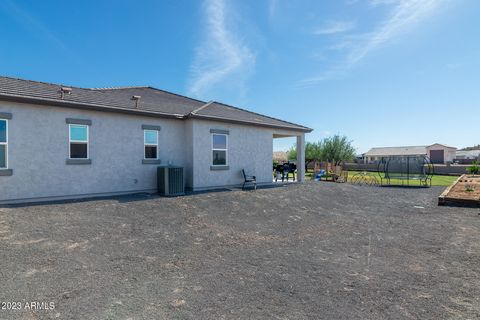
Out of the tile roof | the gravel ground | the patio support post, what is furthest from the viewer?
the patio support post

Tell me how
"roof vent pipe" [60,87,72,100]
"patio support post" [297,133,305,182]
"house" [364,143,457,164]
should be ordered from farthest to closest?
"house" [364,143,457,164] → "patio support post" [297,133,305,182] → "roof vent pipe" [60,87,72,100]

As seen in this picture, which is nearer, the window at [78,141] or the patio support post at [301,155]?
the window at [78,141]

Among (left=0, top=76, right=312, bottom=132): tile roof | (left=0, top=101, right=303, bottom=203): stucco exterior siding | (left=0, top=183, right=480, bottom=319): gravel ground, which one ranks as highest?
(left=0, top=76, right=312, bottom=132): tile roof

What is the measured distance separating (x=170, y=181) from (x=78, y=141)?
3.73m

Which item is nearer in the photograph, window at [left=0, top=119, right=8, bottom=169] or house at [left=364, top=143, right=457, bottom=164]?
window at [left=0, top=119, right=8, bottom=169]

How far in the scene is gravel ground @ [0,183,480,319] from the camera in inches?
148

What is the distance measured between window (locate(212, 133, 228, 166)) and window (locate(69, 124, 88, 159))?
5.62 meters

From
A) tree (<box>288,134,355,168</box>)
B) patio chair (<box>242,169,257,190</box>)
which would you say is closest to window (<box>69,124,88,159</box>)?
patio chair (<box>242,169,257,190</box>)

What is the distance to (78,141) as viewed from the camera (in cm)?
1037

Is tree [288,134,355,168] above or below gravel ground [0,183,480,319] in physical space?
above

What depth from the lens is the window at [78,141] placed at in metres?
10.2

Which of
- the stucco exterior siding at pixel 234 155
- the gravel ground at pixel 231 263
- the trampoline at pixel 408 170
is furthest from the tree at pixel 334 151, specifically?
the gravel ground at pixel 231 263

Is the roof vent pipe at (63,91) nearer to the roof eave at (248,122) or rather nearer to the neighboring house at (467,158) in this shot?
the roof eave at (248,122)

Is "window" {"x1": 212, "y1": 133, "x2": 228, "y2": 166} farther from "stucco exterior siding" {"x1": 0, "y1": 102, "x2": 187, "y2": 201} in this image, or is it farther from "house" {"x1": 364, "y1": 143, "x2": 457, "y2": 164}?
"house" {"x1": 364, "y1": 143, "x2": 457, "y2": 164}
